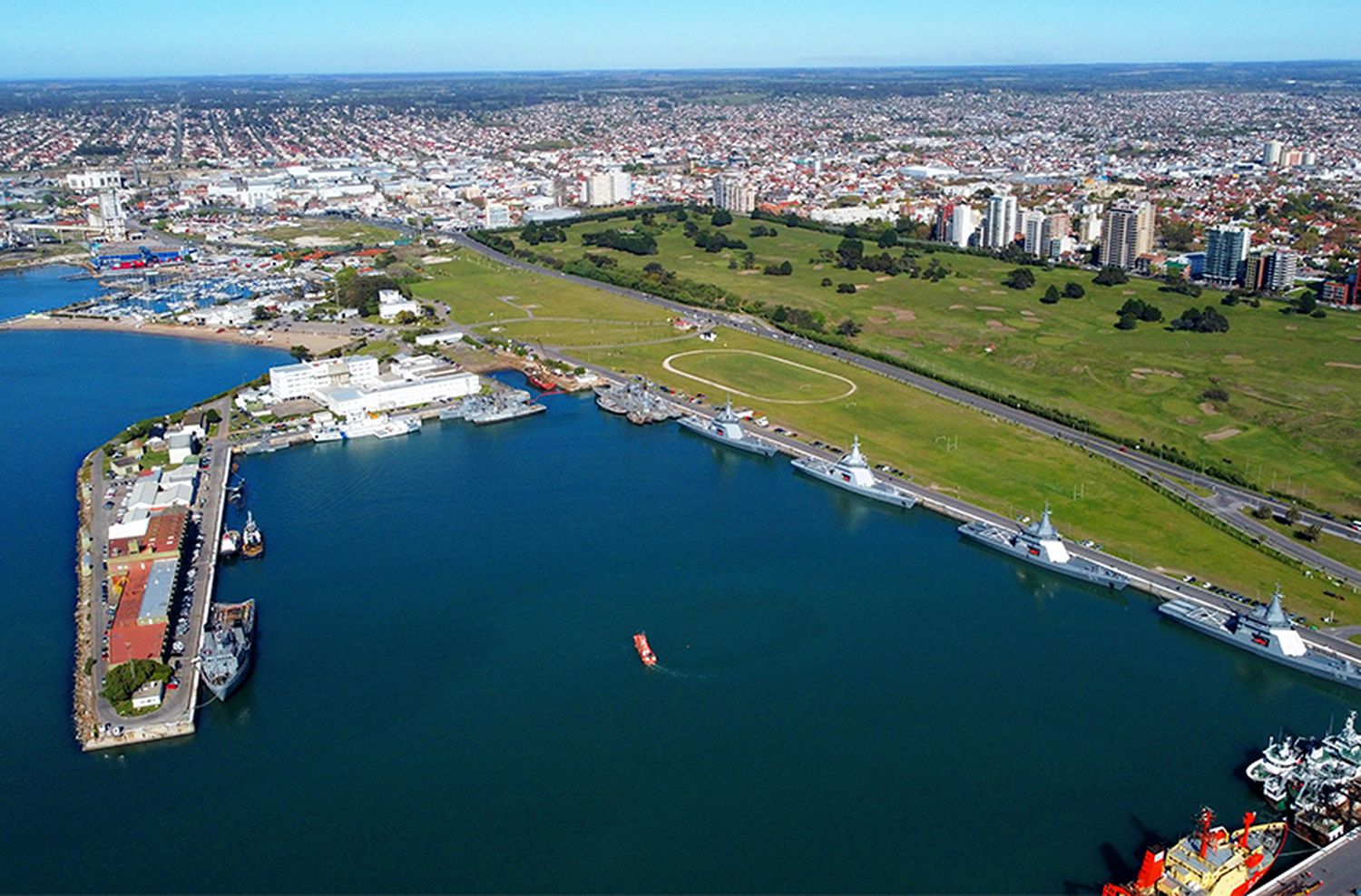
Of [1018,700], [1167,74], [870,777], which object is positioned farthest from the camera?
[1167,74]

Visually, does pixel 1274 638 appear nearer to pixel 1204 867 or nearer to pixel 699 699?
pixel 1204 867

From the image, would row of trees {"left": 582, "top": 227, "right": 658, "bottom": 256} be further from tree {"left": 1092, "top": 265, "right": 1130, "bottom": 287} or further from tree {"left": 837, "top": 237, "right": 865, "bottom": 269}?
tree {"left": 1092, "top": 265, "right": 1130, "bottom": 287}

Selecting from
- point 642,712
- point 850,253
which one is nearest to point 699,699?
point 642,712

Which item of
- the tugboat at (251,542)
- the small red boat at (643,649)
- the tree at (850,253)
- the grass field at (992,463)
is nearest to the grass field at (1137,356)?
the tree at (850,253)

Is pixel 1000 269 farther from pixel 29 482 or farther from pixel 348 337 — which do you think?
pixel 29 482

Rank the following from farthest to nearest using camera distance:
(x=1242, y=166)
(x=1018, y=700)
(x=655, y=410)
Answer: (x=1242, y=166)
(x=655, y=410)
(x=1018, y=700)

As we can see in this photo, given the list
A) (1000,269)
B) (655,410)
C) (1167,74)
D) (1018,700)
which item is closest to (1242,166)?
(1000,269)

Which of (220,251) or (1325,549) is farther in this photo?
(220,251)
